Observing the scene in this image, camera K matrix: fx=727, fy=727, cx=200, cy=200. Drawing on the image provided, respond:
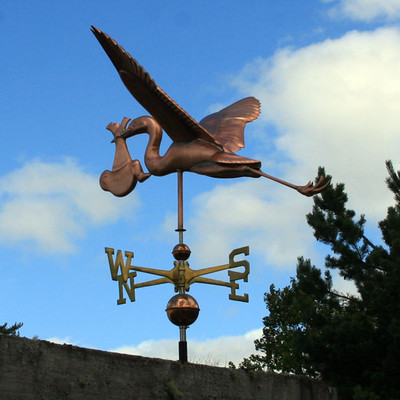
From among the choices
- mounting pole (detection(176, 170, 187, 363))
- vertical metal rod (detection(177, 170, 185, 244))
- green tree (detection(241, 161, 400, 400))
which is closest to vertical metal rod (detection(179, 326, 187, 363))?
mounting pole (detection(176, 170, 187, 363))

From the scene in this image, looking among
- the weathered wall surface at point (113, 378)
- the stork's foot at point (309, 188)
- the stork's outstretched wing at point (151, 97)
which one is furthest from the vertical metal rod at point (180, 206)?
the weathered wall surface at point (113, 378)

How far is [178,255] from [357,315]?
538 centimetres

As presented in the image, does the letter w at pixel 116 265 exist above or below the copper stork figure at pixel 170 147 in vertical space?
below

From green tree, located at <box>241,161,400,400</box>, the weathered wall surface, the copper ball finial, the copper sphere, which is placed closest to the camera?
the weathered wall surface

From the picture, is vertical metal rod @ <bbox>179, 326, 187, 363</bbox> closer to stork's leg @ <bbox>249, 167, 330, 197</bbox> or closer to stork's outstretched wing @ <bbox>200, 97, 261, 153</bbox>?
stork's leg @ <bbox>249, 167, 330, 197</bbox>

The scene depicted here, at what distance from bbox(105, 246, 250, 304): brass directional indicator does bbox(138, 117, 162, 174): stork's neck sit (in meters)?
0.77

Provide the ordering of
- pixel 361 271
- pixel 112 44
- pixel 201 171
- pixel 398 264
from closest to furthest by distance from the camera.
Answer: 1. pixel 112 44
2. pixel 201 171
3. pixel 398 264
4. pixel 361 271

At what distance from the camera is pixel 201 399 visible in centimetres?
421

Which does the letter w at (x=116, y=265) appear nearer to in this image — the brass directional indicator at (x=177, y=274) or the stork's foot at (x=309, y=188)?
the brass directional indicator at (x=177, y=274)

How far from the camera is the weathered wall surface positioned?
11.1 ft

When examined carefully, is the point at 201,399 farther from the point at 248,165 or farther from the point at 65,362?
the point at 248,165

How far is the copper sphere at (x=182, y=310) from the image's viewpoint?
4.69 meters

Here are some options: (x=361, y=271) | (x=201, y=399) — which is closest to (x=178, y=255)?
(x=201, y=399)

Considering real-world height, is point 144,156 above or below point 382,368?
above
